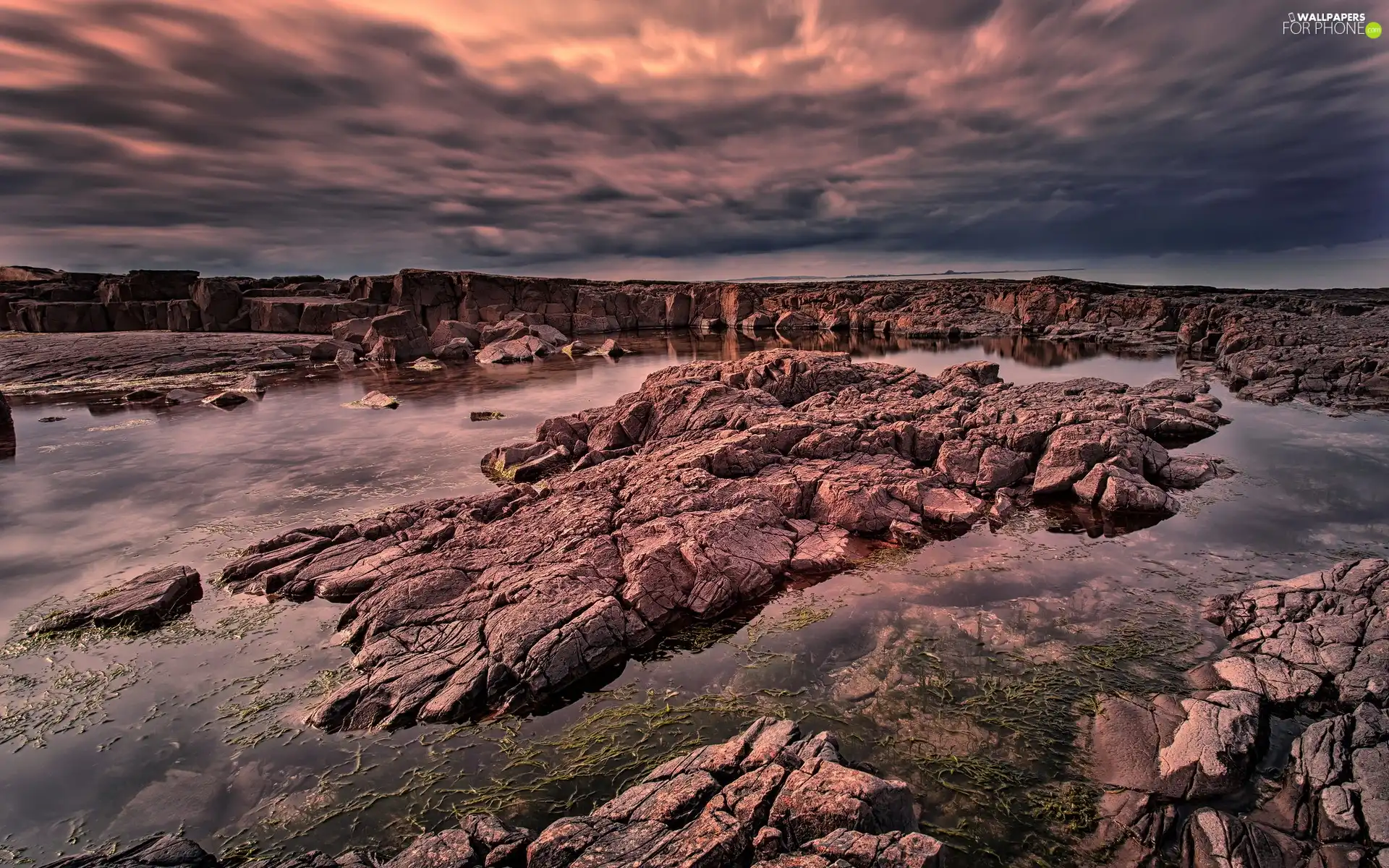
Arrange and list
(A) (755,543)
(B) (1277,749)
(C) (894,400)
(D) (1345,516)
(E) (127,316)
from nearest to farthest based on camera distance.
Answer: (B) (1277,749), (A) (755,543), (D) (1345,516), (C) (894,400), (E) (127,316)

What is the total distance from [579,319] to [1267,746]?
294 ft

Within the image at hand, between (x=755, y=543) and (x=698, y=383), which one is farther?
(x=698, y=383)

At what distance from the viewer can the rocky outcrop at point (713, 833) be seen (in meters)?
6.50

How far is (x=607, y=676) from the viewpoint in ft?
38.7

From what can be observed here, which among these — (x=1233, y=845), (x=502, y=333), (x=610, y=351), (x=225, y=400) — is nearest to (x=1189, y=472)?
(x=1233, y=845)

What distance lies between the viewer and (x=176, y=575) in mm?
14695

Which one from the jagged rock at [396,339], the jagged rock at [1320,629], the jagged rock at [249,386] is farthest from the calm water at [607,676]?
the jagged rock at [396,339]

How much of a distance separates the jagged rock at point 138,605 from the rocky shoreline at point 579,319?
158 feet

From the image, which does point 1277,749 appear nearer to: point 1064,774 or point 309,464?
point 1064,774

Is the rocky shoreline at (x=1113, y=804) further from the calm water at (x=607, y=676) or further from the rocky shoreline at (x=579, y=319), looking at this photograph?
the rocky shoreline at (x=579, y=319)

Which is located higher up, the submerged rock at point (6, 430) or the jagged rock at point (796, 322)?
the jagged rock at point (796, 322)

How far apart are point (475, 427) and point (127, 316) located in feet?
238

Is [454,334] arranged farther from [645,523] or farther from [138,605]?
[645,523]

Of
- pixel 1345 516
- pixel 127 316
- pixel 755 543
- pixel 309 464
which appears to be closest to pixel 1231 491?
pixel 1345 516
